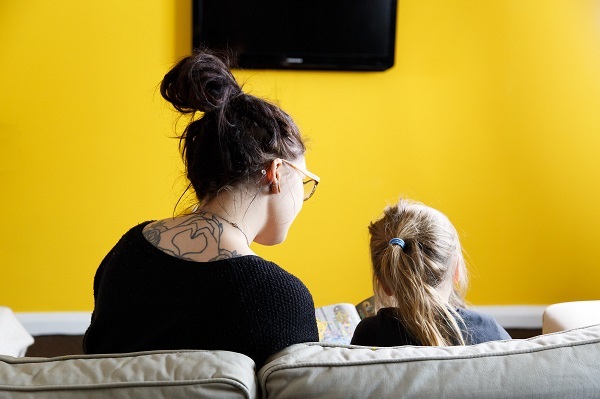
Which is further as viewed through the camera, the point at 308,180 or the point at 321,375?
the point at 308,180

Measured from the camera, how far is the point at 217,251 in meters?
1.40

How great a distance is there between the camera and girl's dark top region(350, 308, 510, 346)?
170 centimetres

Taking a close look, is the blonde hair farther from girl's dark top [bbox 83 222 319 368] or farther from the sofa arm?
girl's dark top [bbox 83 222 319 368]

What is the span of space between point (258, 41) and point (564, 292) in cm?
181

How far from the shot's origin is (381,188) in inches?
140

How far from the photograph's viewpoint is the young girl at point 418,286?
1711mm

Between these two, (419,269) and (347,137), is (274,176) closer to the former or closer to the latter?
(419,269)

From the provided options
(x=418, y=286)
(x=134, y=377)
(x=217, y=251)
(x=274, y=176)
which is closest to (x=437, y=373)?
(x=134, y=377)

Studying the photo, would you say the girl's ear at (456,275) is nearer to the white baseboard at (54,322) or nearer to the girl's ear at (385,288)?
the girl's ear at (385,288)

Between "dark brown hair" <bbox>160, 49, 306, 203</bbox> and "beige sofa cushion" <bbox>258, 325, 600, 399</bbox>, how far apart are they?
531 millimetres

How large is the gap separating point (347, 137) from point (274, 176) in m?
1.96

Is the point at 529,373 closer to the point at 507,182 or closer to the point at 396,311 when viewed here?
the point at 396,311

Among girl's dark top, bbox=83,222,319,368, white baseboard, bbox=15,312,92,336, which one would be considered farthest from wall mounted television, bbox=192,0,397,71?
girl's dark top, bbox=83,222,319,368

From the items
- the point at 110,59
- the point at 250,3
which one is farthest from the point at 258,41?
the point at 110,59
